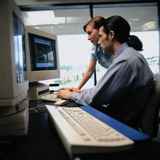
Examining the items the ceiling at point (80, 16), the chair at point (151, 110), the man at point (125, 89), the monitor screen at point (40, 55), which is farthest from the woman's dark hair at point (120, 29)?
the ceiling at point (80, 16)

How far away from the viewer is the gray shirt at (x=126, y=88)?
86 centimetres

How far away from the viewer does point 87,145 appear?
1.16 feet

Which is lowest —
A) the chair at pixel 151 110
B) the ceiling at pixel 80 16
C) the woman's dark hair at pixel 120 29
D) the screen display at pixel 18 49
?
the chair at pixel 151 110

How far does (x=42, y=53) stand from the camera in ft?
4.45

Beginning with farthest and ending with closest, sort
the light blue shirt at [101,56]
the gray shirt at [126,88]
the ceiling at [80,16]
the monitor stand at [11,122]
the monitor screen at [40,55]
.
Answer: the ceiling at [80,16] < the light blue shirt at [101,56] < the monitor screen at [40,55] < the gray shirt at [126,88] < the monitor stand at [11,122]

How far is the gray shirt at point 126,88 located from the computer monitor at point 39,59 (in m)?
0.56

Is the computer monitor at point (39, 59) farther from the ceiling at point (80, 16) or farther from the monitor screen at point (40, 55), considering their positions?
the ceiling at point (80, 16)

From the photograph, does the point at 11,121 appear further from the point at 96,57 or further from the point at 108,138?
the point at 96,57

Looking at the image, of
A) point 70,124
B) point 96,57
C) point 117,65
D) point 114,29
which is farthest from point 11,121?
point 96,57

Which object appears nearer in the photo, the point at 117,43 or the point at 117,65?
the point at 117,65

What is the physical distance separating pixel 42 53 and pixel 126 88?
0.85m

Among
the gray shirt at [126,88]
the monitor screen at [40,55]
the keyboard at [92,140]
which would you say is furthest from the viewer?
the monitor screen at [40,55]

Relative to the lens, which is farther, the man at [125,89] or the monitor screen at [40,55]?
the monitor screen at [40,55]

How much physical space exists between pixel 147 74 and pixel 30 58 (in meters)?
0.90
